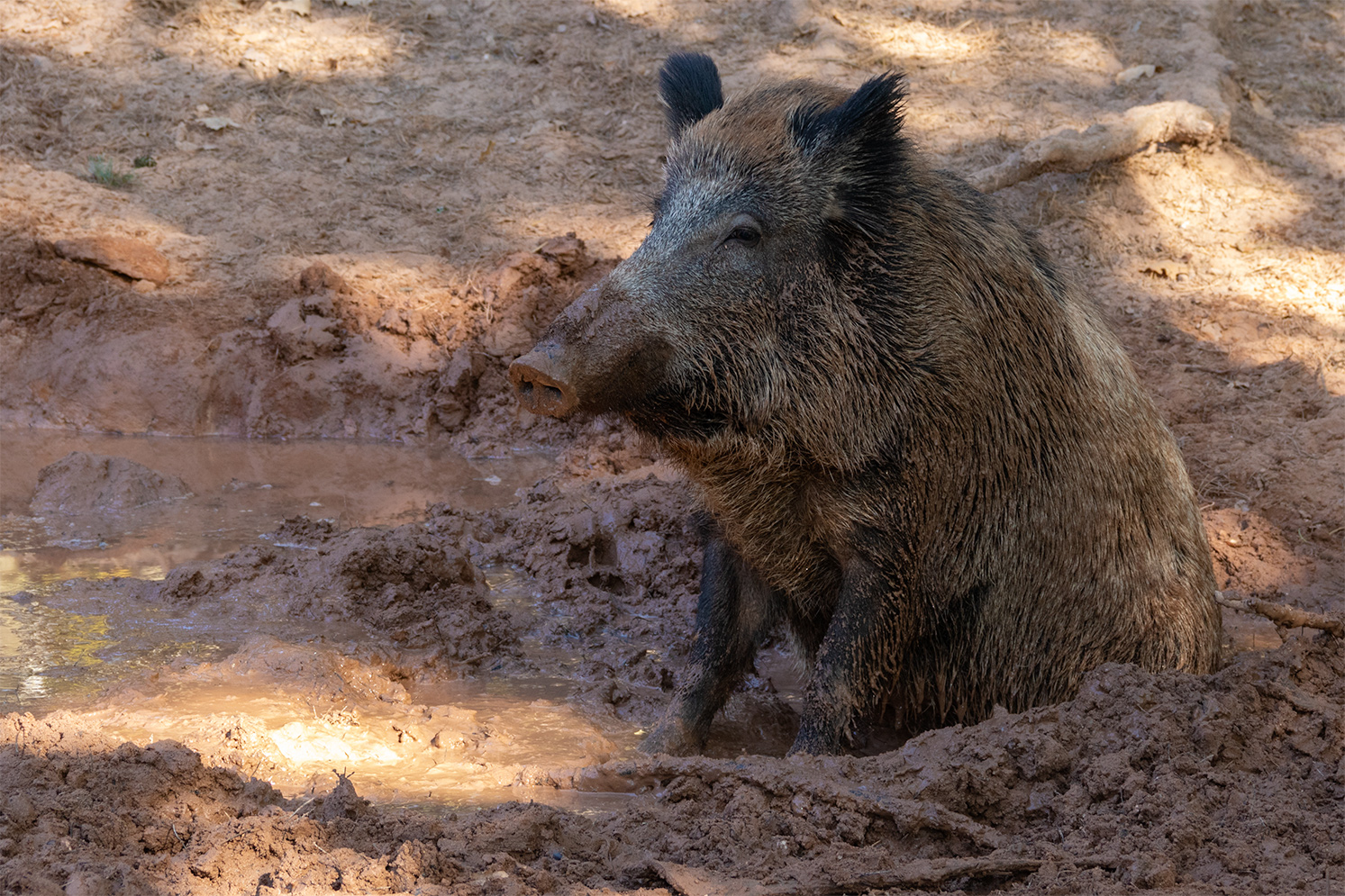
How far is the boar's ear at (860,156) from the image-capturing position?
3.92 metres

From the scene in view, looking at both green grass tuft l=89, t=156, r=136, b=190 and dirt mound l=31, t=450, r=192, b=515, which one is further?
green grass tuft l=89, t=156, r=136, b=190

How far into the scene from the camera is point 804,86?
14.0 feet

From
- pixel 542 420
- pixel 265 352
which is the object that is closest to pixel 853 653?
pixel 542 420

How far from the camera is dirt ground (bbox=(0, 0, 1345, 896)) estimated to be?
281 cm

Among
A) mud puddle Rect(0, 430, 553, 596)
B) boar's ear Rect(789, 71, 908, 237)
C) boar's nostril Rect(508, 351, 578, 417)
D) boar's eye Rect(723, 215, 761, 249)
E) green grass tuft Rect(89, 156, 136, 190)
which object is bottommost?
mud puddle Rect(0, 430, 553, 596)

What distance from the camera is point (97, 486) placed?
632 centimetres

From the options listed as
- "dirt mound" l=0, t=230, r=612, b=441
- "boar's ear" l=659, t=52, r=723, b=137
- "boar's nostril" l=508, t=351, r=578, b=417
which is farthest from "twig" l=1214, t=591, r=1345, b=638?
"dirt mound" l=0, t=230, r=612, b=441

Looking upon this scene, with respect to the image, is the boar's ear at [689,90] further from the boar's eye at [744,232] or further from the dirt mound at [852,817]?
the dirt mound at [852,817]

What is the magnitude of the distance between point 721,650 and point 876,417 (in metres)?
1.11

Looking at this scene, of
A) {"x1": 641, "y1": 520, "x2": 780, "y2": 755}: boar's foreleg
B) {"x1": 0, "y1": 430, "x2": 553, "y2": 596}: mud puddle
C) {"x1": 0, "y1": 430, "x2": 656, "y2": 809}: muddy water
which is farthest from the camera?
{"x1": 0, "y1": 430, "x2": 553, "y2": 596}: mud puddle

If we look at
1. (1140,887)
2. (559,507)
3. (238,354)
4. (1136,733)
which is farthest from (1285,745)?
(238,354)

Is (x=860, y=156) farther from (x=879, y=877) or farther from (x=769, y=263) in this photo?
(x=879, y=877)

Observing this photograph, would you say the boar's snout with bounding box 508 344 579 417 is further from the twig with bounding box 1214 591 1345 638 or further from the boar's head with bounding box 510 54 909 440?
the twig with bounding box 1214 591 1345 638

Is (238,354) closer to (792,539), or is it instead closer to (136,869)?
(792,539)
